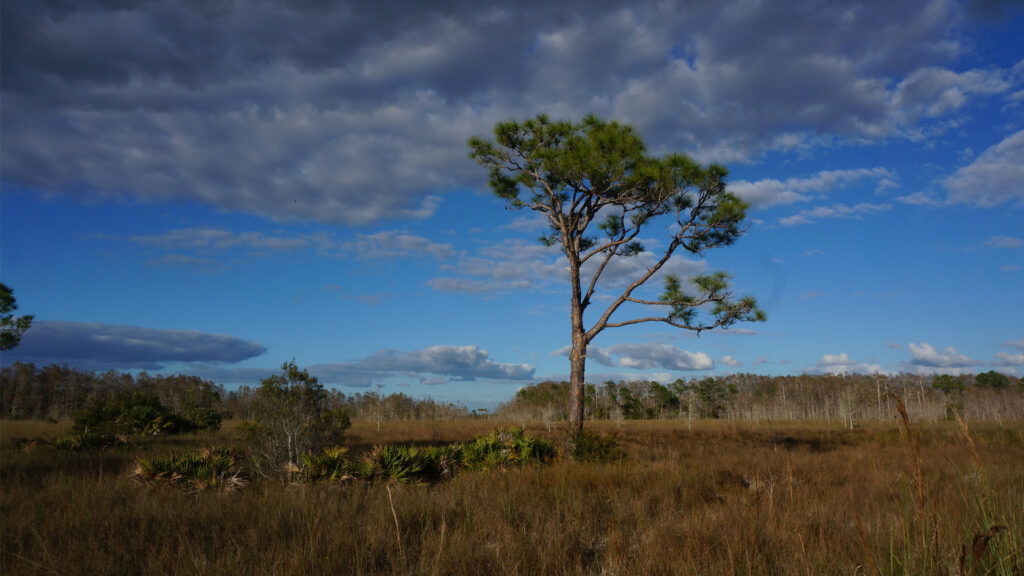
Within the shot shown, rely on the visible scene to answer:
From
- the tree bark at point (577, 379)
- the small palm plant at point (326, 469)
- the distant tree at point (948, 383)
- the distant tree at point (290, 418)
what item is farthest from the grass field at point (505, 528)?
the distant tree at point (948, 383)

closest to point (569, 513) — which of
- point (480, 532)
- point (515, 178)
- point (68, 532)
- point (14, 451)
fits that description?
point (480, 532)

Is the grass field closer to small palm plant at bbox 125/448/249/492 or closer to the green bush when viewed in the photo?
small palm plant at bbox 125/448/249/492

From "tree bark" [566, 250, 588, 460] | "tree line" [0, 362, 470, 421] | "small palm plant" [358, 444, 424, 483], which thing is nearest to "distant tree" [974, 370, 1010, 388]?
"tree line" [0, 362, 470, 421]

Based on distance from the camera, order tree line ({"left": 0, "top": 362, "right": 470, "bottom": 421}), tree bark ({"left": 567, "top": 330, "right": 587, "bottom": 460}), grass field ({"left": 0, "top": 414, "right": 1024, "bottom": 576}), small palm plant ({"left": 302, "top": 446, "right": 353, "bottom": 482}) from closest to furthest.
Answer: grass field ({"left": 0, "top": 414, "right": 1024, "bottom": 576}) → small palm plant ({"left": 302, "top": 446, "right": 353, "bottom": 482}) → tree bark ({"left": 567, "top": 330, "right": 587, "bottom": 460}) → tree line ({"left": 0, "top": 362, "right": 470, "bottom": 421})

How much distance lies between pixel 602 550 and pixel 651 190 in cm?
1253

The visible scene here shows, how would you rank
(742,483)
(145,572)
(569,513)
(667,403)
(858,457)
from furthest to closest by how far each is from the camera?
(667,403), (858,457), (742,483), (569,513), (145,572)

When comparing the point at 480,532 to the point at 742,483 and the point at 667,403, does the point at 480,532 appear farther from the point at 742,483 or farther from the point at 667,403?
the point at 667,403

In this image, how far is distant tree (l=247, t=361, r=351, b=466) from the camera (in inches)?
428

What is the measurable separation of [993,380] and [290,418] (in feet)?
435

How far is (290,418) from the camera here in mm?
11156

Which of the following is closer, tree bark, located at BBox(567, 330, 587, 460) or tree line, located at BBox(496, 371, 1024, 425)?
tree bark, located at BBox(567, 330, 587, 460)

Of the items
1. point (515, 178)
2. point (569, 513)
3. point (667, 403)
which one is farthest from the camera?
point (667, 403)

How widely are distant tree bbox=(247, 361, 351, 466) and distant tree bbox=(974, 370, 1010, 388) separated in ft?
429

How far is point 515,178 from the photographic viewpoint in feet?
58.5
